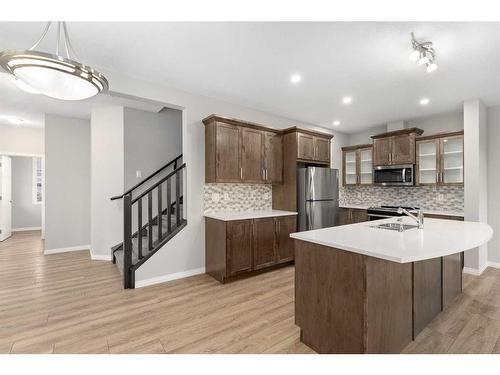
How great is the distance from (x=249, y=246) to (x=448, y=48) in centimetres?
317

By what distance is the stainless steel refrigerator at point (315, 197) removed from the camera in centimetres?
415

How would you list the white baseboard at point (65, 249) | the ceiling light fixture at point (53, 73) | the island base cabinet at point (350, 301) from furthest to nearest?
1. the white baseboard at point (65, 249)
2. the island base cabinet at point (350, 301)
3. the ceiling light fixture at point (53, 73)

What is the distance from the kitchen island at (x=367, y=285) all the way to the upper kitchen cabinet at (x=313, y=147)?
229 cm

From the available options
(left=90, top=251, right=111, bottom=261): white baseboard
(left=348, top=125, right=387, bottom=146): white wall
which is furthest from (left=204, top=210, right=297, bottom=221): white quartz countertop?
(left=348, top=125, right=387, bottom=146): white wall

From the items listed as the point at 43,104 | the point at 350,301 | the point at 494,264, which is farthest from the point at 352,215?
the point at 43,104

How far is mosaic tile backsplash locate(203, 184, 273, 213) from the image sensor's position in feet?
12.4

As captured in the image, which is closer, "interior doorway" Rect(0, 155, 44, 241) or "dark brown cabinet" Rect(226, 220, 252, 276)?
"dark brown cabinet" Rect(226, 220, 252, 276)

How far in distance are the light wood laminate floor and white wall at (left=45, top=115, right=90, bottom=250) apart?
1.32 metres

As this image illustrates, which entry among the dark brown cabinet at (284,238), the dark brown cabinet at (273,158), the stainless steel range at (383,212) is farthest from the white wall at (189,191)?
the stainless steel range at (383,212)

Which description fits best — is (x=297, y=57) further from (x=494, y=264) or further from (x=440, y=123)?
(x=494, y=264)

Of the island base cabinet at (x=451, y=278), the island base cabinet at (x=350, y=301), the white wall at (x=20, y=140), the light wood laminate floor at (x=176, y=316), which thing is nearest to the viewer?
the island base cabinet at (x=350, y=301)

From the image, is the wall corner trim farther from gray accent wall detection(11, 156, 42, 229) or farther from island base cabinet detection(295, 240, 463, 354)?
gray accent wall detection(11, 156, 42, 229)

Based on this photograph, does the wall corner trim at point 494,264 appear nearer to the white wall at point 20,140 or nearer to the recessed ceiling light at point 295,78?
the recessed ceiling light at point 295,78

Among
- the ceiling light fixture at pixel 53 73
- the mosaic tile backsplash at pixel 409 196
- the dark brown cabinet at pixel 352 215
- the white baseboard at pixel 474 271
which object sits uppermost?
the ceiling light fixture at pixel 53 73
